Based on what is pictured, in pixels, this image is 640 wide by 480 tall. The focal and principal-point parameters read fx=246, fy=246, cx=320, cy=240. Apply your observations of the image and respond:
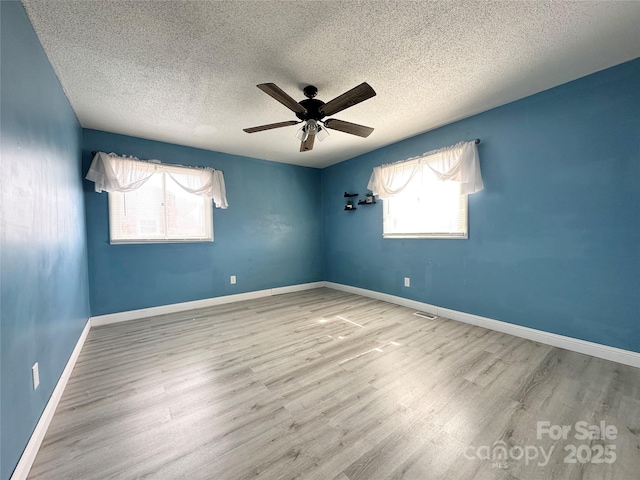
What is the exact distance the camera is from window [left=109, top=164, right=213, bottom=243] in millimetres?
3283

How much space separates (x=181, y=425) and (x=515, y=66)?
355 centimetres

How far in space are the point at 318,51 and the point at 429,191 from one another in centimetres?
229

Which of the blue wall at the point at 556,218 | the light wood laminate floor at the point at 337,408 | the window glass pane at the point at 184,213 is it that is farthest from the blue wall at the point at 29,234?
the blue wall at the point at 556,218

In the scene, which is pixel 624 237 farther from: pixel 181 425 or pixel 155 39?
pixel 155 39

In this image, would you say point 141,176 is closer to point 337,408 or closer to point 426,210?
point 337,408

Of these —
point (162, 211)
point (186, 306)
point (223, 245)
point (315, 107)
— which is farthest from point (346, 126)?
point (186, 306)

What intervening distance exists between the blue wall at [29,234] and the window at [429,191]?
11.7ft

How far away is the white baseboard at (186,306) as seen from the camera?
10.4 feet

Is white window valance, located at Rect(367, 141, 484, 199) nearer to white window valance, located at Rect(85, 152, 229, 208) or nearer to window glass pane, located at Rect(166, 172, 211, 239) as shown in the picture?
white window valance, located at Rect(85, 152, 229, 208)

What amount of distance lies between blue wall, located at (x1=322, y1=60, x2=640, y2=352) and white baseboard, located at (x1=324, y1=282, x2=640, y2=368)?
5 centimetres

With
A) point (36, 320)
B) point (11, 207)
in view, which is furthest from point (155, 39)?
point (36, 320)

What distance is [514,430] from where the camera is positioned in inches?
54.2

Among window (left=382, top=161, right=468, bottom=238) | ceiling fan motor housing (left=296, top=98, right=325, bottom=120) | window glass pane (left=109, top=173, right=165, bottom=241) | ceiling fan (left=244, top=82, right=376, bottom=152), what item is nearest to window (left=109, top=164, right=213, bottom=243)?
window glass pane (left=109, top=173, right=165, bottom=241)

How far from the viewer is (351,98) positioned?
193cm
